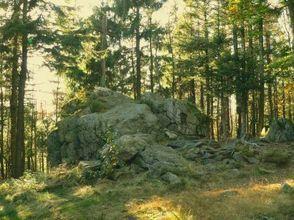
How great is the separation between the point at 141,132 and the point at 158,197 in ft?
28.4

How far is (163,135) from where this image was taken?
20.2m

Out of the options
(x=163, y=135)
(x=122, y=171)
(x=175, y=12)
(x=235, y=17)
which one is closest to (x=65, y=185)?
(x=122, y=171)

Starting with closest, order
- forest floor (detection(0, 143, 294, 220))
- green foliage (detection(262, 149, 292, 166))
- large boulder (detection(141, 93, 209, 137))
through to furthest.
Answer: forest floor (detection(0, 143, 294, 220)) < green foliage (detection(262, 149, 292, 166)) < large boulder (detection(141, 93, 209, 137))

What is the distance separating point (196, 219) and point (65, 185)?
7220 mm

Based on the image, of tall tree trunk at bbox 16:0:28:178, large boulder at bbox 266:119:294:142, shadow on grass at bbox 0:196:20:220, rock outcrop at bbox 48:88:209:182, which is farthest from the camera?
tall tree trunk at bbox 16:0:28:178

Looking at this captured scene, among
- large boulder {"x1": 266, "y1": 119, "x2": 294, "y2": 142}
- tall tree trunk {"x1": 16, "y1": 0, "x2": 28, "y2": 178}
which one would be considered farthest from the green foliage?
tall tree trunk {"x1": 16, "y1": 0, "x2": 28, "y2": 178}

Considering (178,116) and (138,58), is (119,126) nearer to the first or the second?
(178,116)

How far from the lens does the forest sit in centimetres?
1088

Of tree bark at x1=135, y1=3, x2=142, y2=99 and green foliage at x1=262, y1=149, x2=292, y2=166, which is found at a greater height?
tree bark at x1=135, y1=3, x2=142, y2=99

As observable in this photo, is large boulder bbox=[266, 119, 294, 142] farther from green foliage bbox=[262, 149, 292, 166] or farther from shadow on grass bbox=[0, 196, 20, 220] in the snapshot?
shadow on grass bbox=[0, 196, 20, 220]

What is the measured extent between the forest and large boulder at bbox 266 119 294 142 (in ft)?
0.22

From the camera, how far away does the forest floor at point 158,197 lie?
927cm

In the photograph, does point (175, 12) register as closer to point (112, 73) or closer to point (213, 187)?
point (112, 73)

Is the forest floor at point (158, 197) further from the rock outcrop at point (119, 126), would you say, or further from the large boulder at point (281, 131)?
the large boulder at point (281, 131)
